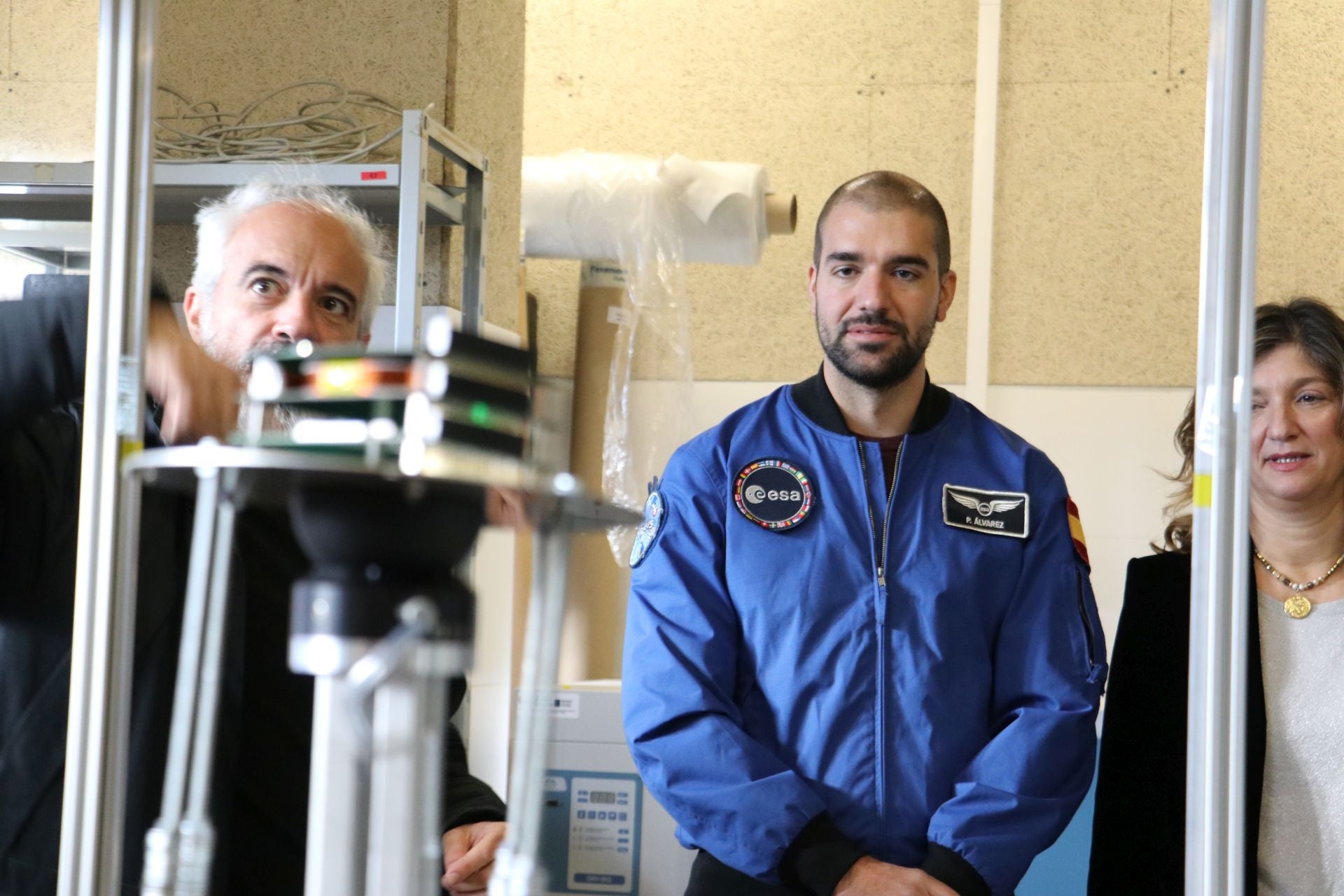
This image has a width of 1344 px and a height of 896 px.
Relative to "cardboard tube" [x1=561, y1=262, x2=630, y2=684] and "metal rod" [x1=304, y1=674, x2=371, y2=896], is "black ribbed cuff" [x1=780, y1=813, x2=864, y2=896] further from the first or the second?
"cardboard tube" [x1=561, y1=262, x2=630, y2=684]

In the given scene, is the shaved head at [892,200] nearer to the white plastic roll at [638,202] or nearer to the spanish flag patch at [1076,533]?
the spanish flag patch at [1076,533]

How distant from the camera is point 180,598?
1209mm

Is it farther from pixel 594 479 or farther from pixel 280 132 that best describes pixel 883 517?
→ pixel 594 479

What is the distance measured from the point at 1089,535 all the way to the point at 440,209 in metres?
1.99

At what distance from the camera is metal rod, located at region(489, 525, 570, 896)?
0.56m

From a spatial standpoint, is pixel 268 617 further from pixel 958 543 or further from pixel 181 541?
pixel 958 543

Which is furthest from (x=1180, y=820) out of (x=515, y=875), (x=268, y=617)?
(x=515, y=875)

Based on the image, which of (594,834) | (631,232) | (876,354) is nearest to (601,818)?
(594,834)

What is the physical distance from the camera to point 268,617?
129cm

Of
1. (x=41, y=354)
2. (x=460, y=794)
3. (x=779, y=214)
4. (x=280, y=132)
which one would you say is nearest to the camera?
(x=41, y=354)

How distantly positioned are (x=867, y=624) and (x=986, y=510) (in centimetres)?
23

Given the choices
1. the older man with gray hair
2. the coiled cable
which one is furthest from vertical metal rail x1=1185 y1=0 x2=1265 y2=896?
the coiled cable

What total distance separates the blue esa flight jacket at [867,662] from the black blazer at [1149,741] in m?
0.06

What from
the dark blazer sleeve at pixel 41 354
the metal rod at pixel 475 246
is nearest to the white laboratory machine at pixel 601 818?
the metal rod at pixel 475 246
